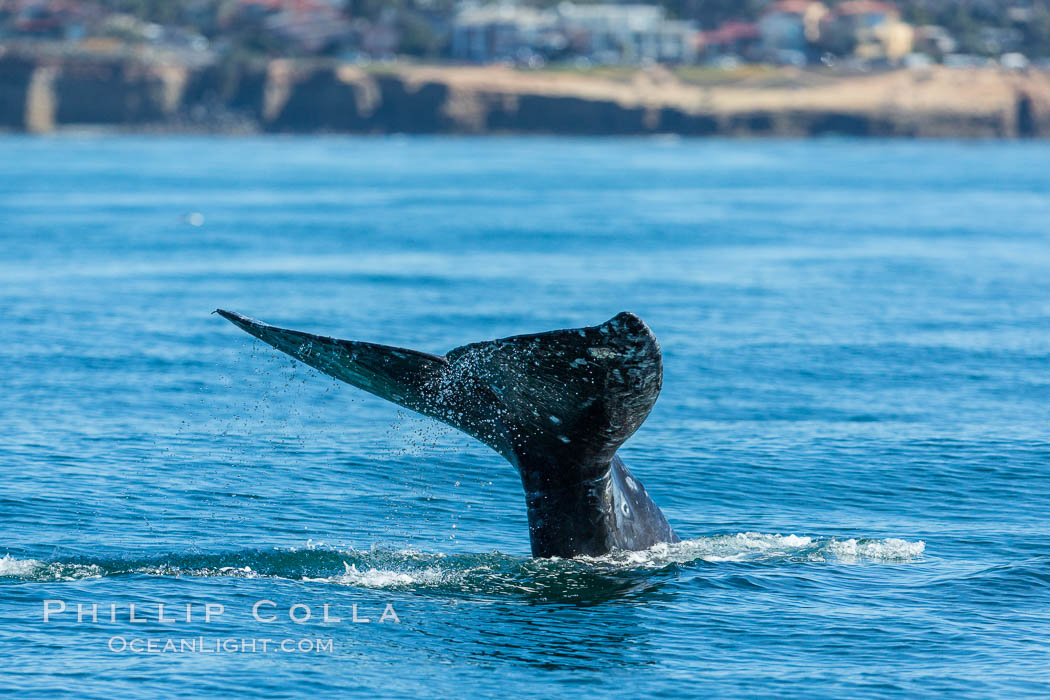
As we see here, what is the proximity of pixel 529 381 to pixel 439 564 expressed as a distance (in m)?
4.12

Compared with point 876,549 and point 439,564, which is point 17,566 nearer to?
point 439,564

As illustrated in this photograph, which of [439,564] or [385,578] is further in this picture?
[439,564]

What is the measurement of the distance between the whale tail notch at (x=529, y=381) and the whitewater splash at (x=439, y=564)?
1.85m

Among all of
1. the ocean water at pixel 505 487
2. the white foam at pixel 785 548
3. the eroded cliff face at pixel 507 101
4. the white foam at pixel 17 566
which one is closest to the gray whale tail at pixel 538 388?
the ocean water at pixel 505 487

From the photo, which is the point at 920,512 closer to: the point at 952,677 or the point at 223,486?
the point at 952,677

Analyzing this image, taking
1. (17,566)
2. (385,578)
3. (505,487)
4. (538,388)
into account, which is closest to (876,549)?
(385,578)

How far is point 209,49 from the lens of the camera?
178 meters

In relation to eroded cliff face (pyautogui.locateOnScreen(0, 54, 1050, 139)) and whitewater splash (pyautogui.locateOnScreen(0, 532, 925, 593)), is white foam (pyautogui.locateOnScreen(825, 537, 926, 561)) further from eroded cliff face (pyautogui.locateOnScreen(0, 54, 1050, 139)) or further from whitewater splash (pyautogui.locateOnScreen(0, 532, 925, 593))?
eroded cliff face (pyautogui.locateOnScreen(0, 54, 1050, 139))

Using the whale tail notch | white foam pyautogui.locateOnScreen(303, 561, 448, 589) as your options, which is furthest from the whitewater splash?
the whale tail notch

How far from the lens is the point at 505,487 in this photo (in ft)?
58.3

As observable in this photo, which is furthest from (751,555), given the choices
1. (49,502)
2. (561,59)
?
(561,59)

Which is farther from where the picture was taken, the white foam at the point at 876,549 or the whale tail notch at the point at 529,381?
the white foam at the point at 876,549

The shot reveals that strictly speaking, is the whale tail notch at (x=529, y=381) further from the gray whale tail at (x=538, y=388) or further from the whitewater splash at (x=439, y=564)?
the whitewater splash at (x=439, y=564)

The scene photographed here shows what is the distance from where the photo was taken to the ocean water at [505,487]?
1131 cm
